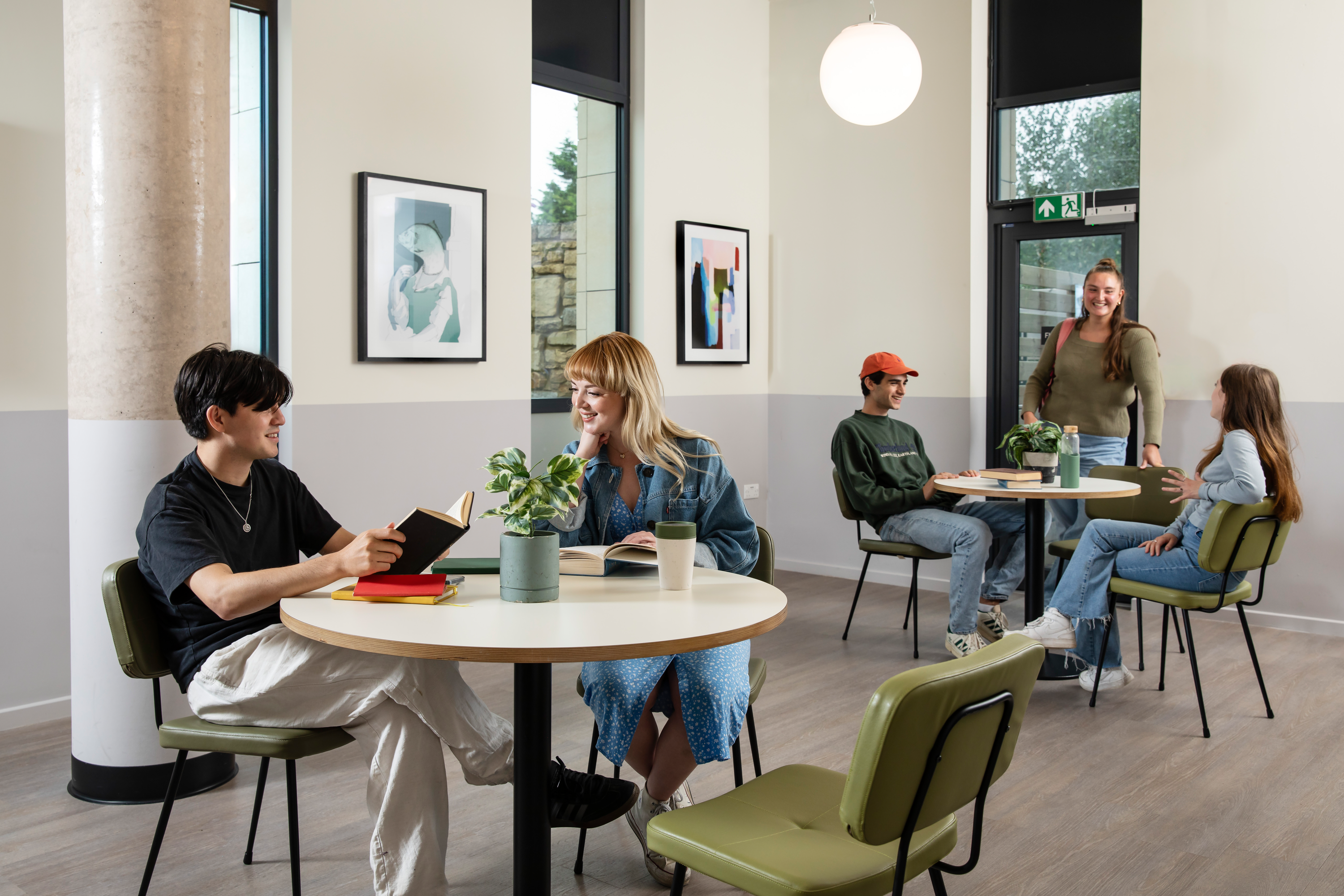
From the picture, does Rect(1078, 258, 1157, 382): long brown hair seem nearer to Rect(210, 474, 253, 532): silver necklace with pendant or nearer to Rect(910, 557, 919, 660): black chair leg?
Rect(910, 557, 919, 660): black chair leg

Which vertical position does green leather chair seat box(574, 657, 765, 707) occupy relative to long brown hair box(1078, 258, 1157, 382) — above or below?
below

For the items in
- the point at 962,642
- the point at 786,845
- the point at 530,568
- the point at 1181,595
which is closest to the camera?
the point at 786,845

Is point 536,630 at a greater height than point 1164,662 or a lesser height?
greater

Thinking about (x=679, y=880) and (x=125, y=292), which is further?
(x=125, y=292)

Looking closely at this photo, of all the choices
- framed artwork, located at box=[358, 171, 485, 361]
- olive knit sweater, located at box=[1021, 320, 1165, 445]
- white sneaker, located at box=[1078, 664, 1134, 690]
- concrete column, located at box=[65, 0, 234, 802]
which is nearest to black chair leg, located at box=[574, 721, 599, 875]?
concrete column, located at box=[65, 0, 234, 802]

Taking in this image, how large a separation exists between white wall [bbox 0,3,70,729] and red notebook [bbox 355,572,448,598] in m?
2.20

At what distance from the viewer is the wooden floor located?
2529 mm

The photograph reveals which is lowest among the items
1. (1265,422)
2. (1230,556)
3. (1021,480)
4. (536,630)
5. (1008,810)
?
(1008,810)

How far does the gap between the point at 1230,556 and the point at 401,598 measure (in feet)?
9.07

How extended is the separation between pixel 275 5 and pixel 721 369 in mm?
3172

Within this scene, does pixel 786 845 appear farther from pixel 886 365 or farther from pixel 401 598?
pixel 886 365

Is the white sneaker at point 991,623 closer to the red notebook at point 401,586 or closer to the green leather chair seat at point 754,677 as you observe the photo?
the green leather chair seat at point 754,677

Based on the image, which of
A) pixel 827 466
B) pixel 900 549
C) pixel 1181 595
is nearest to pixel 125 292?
pixel 900 549

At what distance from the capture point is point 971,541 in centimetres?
445
